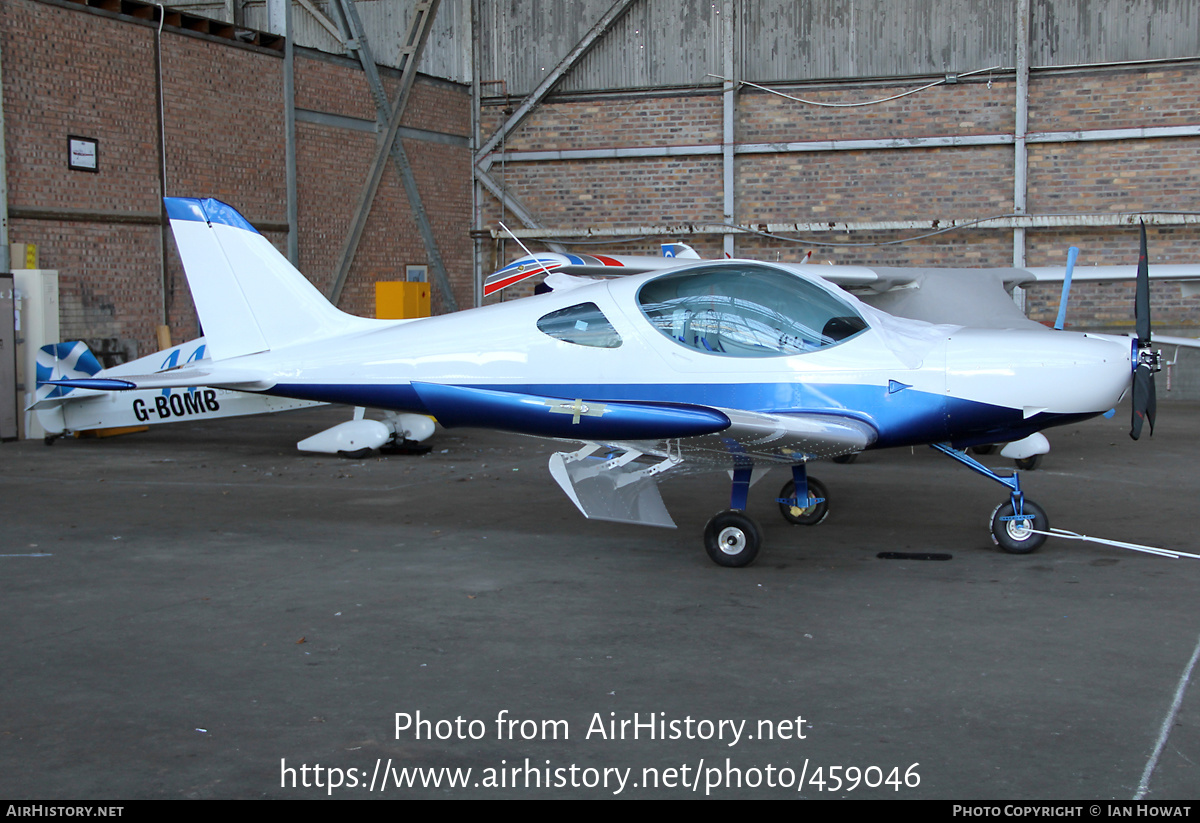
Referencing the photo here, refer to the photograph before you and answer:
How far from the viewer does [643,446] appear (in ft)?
20.8

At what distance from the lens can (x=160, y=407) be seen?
11336mm

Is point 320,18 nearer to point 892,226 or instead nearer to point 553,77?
point 553,77

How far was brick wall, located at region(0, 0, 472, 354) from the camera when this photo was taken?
13.1m

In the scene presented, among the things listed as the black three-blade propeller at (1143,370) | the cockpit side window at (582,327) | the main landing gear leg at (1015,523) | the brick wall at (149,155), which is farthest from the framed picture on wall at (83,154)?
the black three-blade propeller at (1143,370)

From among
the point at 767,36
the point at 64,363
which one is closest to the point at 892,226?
the point at 767,36

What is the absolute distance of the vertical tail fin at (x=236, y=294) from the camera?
7.25 meters

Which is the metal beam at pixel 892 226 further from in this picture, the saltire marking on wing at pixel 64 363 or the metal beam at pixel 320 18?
the saltire marking on wing at pixel 64 363

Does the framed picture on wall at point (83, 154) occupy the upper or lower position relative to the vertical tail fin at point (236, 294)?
upper

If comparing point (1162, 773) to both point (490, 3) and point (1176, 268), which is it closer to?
point (1176, 268)

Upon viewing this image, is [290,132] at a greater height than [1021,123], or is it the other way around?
[1021,123]

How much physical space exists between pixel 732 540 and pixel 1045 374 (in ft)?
6.31

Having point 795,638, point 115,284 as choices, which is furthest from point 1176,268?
point 115,284

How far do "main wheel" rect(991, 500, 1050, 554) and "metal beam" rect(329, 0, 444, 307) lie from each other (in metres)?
12.8

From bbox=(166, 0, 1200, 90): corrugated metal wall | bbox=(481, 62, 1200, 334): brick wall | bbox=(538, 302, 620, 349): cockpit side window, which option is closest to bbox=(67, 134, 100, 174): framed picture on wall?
bbox=(166, 0, 1200, 90): corrugated metal wall
